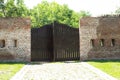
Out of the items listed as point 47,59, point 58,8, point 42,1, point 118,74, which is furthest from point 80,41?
point 42,1

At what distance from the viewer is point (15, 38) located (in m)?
21.5

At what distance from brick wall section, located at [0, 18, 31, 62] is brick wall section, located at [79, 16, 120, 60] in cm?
342

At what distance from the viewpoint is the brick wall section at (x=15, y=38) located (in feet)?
70.2

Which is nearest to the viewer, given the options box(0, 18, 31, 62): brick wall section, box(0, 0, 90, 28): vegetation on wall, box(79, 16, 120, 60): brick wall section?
box(0, 18, 31, 62): brick wall section

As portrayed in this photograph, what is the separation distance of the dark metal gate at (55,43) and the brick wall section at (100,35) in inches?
26.2

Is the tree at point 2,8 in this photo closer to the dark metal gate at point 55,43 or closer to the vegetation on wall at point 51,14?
the vegetation on wall at point 51,14

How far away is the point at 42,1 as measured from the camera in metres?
78.1

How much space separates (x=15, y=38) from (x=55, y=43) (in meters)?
2.55

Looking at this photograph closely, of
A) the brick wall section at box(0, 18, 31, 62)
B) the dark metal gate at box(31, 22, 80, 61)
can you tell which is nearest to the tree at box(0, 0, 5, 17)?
the dark metal gate at box(31, 22, 80, 61)

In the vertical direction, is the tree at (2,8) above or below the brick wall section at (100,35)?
above

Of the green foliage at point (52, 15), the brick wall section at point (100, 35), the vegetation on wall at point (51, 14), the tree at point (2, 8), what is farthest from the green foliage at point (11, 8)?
the brick wall section at point (100, 35)

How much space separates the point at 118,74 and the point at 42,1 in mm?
65148

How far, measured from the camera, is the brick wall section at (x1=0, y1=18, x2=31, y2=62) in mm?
21406

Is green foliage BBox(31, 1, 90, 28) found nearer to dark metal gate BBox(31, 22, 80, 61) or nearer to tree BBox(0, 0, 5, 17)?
tree BBox(0, 0, 5, 17)
